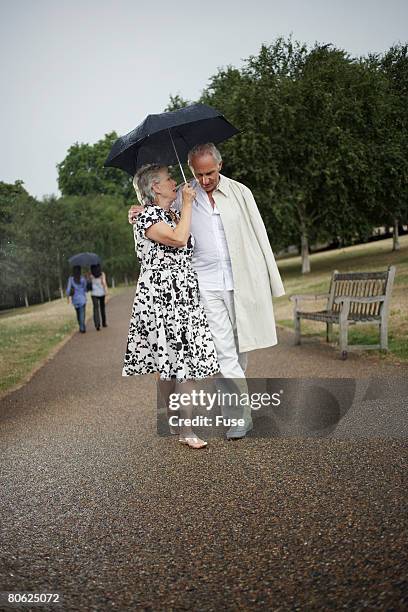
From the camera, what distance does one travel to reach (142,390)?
7809 millimetres

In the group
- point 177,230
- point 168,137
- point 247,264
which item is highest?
point 168,137

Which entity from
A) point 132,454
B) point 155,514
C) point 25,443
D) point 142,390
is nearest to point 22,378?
point 142,390

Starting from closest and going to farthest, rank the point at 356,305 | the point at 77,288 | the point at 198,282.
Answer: the point at 198,282, the point at 356,305, the point at 77,288

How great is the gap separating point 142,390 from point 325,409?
267cm

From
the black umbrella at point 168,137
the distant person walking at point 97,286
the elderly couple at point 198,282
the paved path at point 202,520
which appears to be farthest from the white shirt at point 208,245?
the distant person walking at point 97,286

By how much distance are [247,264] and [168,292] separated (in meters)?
0.68

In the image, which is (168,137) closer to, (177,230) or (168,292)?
(177,230)

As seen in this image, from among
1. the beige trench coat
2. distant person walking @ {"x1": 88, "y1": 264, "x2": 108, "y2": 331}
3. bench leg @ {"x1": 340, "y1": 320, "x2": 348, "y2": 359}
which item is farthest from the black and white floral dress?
distant person walking @ {"x1": 88, "y1": 264, "x2": 108, "y2": 331}

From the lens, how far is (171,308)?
4.81 m

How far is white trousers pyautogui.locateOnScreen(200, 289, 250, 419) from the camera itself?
4988mm

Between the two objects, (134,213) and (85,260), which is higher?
(134,213)

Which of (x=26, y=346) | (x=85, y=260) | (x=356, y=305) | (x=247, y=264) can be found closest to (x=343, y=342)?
(x=356, y=305)

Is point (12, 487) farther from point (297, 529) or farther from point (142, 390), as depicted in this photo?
point (142, 390)

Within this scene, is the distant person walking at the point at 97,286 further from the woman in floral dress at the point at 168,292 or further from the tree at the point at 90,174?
the tree at the point at 90,174
